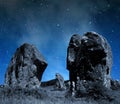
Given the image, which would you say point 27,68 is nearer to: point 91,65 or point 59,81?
point 91,65

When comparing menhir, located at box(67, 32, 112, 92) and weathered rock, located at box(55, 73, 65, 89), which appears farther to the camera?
weathered rock, located at box(55, 73, 65, 89)

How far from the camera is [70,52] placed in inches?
742

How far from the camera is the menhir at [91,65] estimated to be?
607 inches

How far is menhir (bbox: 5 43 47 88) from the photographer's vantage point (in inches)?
938

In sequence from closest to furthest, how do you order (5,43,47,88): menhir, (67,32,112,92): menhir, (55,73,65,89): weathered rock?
(67,32,112,92): menhir
(5,43,47,88): menhir
(55,73,65,89): weathered rock

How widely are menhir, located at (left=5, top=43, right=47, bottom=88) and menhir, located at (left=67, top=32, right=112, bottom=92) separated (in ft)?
25.1

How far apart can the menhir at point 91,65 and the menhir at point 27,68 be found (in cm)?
765

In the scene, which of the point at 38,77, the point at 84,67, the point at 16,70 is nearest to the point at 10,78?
the point at 16,70

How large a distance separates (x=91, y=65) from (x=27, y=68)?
9.76m

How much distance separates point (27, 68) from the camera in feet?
78.9

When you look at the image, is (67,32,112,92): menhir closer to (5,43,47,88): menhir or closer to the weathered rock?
(5,43,47,88): menhir

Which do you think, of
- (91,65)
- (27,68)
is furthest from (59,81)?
(91,65)

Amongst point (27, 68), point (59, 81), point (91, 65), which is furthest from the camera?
point (59, 81)

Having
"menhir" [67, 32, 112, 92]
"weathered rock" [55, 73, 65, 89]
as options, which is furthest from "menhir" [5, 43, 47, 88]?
"weathered rock" [55, 73, 65, 89]
